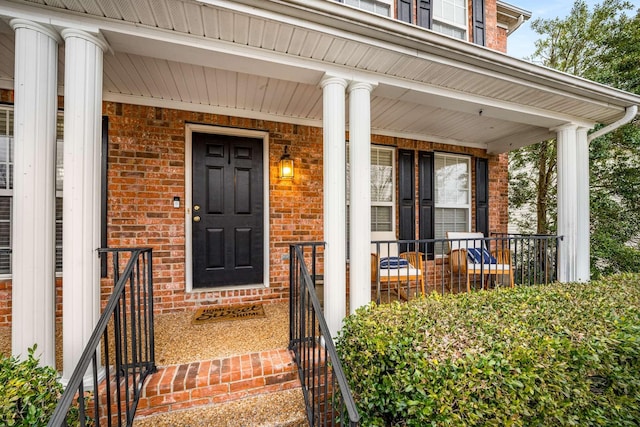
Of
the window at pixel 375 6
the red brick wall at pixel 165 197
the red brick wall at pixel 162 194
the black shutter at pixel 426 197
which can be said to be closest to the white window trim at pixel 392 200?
the black shutter at pixel 426 197

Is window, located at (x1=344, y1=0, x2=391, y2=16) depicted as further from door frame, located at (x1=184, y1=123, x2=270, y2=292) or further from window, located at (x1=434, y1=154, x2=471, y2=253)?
window, located at (x1=434, y1=154, x2=471, y2=253)

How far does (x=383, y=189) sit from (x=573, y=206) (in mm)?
2376

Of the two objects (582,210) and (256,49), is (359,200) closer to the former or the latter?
(256,49)

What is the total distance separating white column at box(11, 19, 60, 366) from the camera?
1576 mm

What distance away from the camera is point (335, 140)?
222 cm

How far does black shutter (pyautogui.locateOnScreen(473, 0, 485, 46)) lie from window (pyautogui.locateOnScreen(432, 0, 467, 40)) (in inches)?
5.2

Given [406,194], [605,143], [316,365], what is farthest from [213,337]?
[605,143]

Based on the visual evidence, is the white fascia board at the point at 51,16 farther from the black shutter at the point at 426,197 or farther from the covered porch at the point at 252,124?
the black shutter at the point at 426,197

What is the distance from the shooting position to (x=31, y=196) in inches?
62.6

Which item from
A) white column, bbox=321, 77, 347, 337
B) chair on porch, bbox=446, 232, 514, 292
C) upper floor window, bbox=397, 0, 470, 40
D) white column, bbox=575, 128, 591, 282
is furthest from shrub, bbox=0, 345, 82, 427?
white column, bbox=575, 128, 591, 282

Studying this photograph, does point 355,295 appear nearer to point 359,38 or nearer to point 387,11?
point 359,38

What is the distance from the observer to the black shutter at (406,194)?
163 inches

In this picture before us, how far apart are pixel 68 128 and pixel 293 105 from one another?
6.86 ft

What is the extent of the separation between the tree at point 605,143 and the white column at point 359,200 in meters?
5.75
